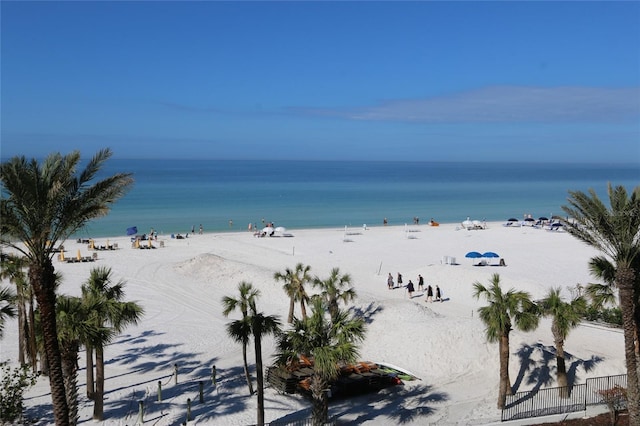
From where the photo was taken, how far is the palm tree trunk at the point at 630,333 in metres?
14.7

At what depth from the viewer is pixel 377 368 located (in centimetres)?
1973

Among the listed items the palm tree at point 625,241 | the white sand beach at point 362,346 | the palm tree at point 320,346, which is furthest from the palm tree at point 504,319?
the palm tree at point 320,346

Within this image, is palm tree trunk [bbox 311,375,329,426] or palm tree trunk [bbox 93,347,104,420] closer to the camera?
palm tree trunk [bbox 311,375,329,426]

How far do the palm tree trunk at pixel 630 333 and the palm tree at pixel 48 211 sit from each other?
476 inches

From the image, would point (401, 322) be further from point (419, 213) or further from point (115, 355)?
point (419, 213)

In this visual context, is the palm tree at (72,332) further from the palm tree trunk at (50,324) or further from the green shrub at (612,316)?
the green shrub at (612,316)

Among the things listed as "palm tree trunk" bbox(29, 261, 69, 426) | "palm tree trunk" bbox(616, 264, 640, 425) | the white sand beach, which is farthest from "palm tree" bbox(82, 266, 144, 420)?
"palm tree trunk" bbox(616, 264, 640, 425)

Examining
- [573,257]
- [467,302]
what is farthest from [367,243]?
[467,302]

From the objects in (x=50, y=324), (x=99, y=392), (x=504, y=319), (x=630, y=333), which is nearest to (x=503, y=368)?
(x=504, y=319)

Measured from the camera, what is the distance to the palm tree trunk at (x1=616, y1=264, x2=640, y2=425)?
14.7m

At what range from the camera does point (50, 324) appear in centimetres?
1183

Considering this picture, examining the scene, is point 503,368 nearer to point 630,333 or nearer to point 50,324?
point 630,333

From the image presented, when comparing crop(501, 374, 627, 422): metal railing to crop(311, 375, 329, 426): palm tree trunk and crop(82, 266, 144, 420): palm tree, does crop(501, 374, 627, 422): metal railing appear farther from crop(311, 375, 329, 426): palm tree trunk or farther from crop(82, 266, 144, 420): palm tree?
crop(82, 266, 144, 420): palm tree

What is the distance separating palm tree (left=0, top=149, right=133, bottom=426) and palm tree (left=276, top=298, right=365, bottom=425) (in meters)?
5.09
